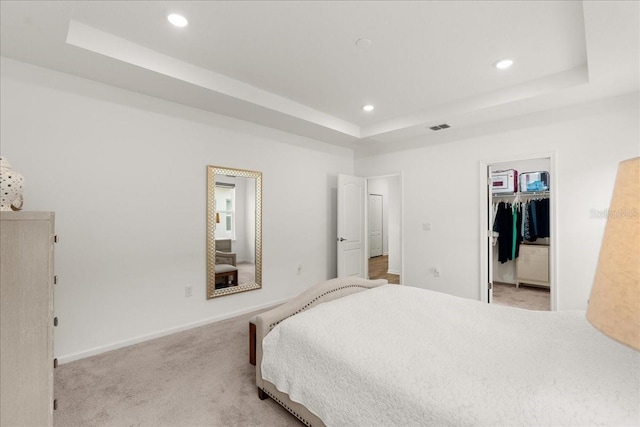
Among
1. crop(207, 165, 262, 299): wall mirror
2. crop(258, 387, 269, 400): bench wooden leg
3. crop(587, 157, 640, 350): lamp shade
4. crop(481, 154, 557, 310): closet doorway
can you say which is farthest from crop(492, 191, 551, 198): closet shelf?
crop(587, 157, 640, 350): lamp shade

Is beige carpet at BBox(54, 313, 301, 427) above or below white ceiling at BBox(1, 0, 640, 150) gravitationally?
below

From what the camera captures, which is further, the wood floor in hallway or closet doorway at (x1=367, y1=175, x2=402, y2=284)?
closet doorway at (x1=367, y1=175, x2=402, y2=284)

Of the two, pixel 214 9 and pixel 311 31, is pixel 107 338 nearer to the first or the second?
pixel 214 9

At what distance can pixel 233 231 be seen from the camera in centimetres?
373

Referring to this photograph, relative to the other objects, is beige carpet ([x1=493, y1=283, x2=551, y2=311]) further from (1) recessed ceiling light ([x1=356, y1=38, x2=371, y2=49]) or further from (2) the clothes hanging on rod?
(1) recessed ceiling light ([x1=356, y1=38, x2=371, y2=49])

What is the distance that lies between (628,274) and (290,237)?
13.3 feet

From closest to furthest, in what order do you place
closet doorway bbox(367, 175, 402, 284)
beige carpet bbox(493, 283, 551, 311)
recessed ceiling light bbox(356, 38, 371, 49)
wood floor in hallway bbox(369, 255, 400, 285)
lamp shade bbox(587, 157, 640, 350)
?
1. lamp shade bbox(587, 157, 640, 350)
2. recessed ceiling light bbox(356, 38, 371, 49)
3. beige carpet bbox(493, 283, 551, 311)
4. wood floor in hallway bbox(369, 255, 400, 285)
5. closet doorway bbox(367, 175, 402, 284)

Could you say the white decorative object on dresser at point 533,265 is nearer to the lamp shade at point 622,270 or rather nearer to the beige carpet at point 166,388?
the beige carpet at point 166,388

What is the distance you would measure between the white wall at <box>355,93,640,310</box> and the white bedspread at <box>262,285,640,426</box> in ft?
5.76

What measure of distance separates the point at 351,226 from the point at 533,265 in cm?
300

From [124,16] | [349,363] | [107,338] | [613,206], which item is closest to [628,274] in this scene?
[613,206]

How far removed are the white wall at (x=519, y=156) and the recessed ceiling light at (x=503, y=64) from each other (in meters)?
1.10

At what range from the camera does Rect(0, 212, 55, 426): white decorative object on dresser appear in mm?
1212

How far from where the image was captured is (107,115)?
283cm
